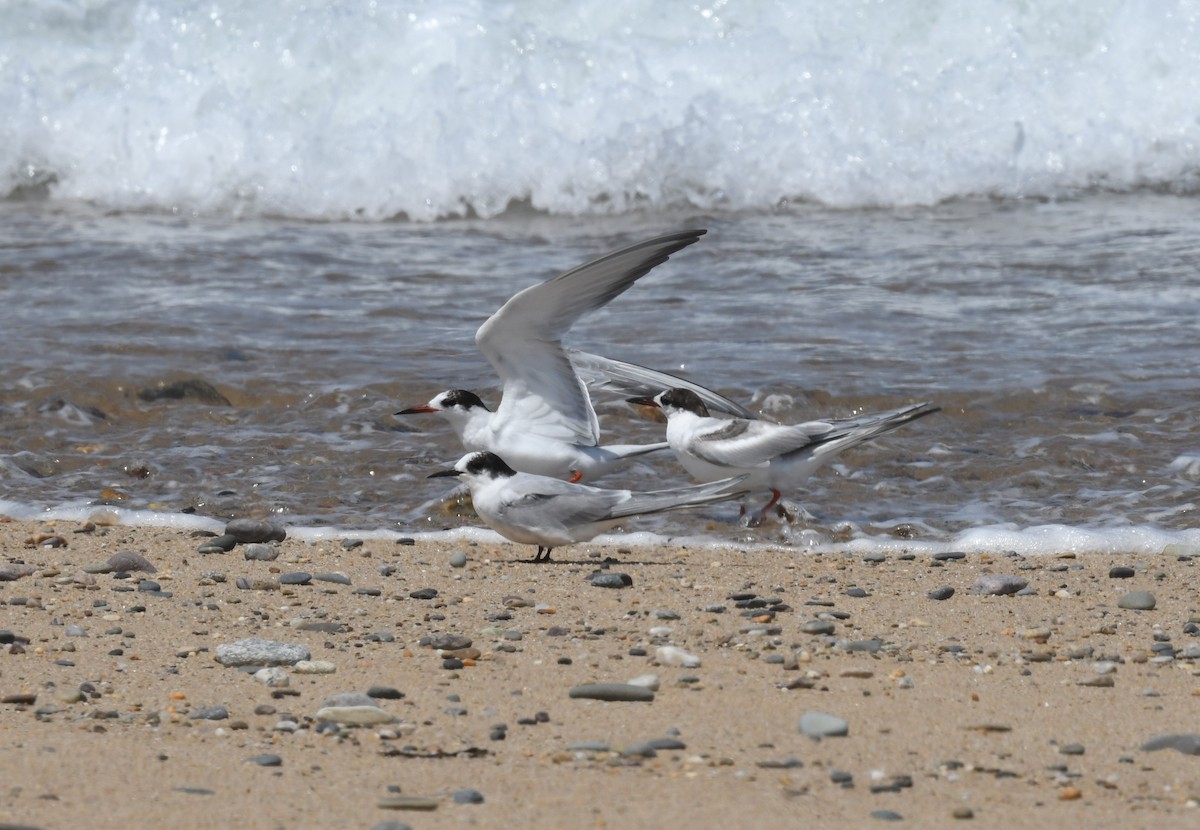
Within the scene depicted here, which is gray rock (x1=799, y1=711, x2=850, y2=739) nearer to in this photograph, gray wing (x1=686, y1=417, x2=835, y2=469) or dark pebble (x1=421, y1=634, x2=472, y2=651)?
dark pebble (x1=421, y1=634, x2=472, y2=651)

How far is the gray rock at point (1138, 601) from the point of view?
163 inches

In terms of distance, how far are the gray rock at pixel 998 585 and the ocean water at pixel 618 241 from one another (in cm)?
63

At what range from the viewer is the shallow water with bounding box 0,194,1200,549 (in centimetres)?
551

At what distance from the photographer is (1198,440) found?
230 inches

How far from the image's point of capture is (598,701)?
332 centimetres

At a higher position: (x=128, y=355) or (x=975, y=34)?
(x=975, y=34)

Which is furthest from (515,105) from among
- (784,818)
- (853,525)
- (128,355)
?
(784,818)

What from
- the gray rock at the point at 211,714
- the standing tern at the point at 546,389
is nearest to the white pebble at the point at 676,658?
the gray rock at the point at 211,714

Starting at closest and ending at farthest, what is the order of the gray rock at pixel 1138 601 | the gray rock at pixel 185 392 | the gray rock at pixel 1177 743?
the gray rock at pixel 1177 743 < the gray rock at pixel 1138 601 < the gray rock at pixel 185 392

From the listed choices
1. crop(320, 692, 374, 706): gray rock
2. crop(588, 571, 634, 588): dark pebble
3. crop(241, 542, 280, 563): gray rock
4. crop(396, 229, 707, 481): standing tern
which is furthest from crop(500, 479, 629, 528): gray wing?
crop(320, 692, 374, 706): gray rock

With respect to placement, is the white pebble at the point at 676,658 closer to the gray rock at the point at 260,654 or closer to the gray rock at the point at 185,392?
the gray rock at the point at 260,654

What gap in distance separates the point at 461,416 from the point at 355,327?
75.2 inches

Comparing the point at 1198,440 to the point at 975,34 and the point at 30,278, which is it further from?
the point at 975,34

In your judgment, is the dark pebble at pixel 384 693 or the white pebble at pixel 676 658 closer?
the dark pebble at pixel 384 693
